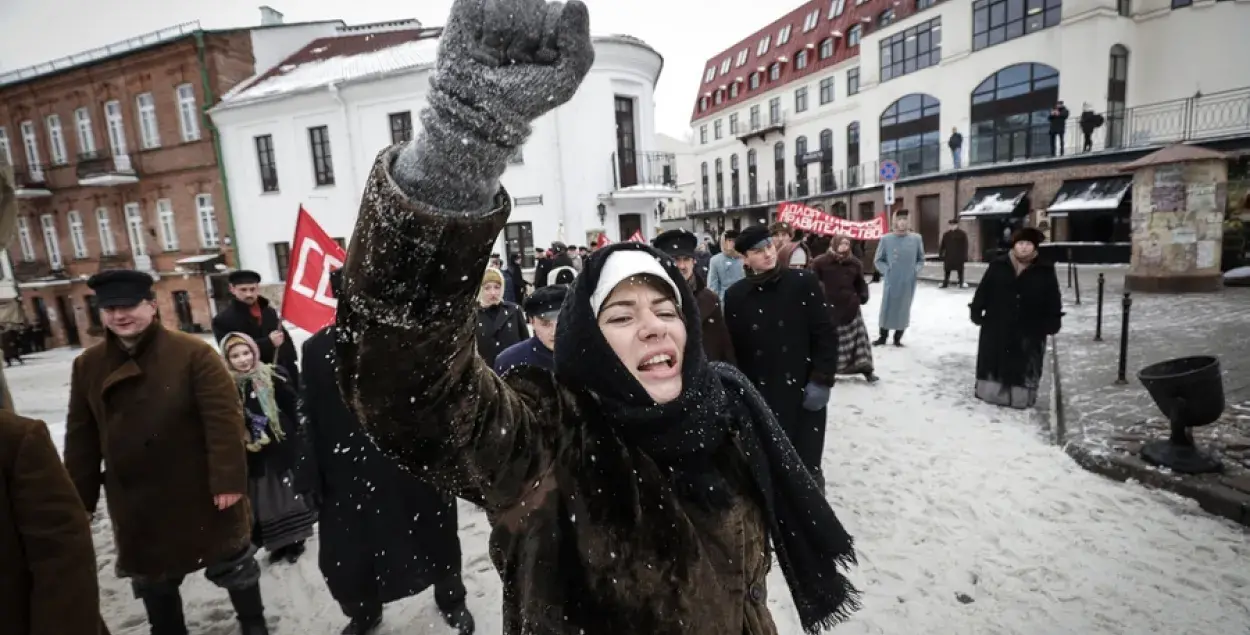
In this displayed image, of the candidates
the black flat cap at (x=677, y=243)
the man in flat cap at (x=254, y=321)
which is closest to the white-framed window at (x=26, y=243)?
the man in flat cap at (x=254, y=321)

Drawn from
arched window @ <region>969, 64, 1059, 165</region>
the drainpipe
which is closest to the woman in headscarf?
arched window @ <region>969, 64, 1059, 165</region>

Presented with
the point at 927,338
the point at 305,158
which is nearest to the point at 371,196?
the point at 927,338

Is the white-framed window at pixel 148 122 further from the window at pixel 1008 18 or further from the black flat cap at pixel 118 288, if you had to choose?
the window at pixel 1008 18

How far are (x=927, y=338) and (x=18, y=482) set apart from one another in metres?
10.1

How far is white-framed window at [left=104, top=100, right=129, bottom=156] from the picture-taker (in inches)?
832

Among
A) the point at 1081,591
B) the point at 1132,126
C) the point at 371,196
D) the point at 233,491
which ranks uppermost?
the point at 1132,126

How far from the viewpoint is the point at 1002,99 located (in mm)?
24891

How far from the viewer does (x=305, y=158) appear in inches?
752

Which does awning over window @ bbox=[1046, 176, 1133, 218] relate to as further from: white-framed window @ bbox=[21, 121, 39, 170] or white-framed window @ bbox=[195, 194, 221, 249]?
white-framed window @ bbox=[21, 121, 39, 170]

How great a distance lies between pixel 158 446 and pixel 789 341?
357 centimetres

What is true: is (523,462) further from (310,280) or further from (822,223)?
(822,223)

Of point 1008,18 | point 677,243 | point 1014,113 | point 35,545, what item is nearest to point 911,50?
point 1008,18

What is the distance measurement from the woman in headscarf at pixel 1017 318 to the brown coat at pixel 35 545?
6682 mm

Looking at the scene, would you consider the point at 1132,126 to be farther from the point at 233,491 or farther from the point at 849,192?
the point at 233,491
